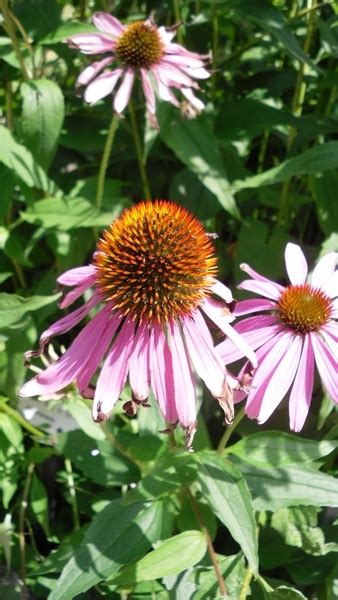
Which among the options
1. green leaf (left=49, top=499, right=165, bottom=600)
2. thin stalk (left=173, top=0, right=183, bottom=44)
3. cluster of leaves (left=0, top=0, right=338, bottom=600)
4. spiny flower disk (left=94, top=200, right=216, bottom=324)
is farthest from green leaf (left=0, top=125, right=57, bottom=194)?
green leaf (left=49, top=499, right=165, bottom=600)

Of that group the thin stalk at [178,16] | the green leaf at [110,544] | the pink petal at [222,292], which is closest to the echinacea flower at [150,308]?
the pink petal at [222,292]

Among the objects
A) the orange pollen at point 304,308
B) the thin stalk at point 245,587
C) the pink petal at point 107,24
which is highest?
the pink petal at point 107,24

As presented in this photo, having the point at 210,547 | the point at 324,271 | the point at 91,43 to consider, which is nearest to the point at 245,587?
the point at 210,547

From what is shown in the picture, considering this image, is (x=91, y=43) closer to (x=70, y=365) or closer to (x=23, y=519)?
(x=70, y=365)

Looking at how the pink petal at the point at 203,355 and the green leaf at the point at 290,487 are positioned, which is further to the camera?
the green leaf at the point at 290,487

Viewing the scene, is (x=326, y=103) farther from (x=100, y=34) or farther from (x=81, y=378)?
(x=81, y=378)

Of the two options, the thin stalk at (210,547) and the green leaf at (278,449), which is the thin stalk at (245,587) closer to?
the thin stalk at (210,547)

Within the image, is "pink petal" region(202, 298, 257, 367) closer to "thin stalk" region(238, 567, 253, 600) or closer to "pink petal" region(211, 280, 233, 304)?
"pink petal" region(211, 280, 233, 304)

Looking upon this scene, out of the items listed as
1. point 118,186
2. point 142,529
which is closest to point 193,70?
point 118,186
